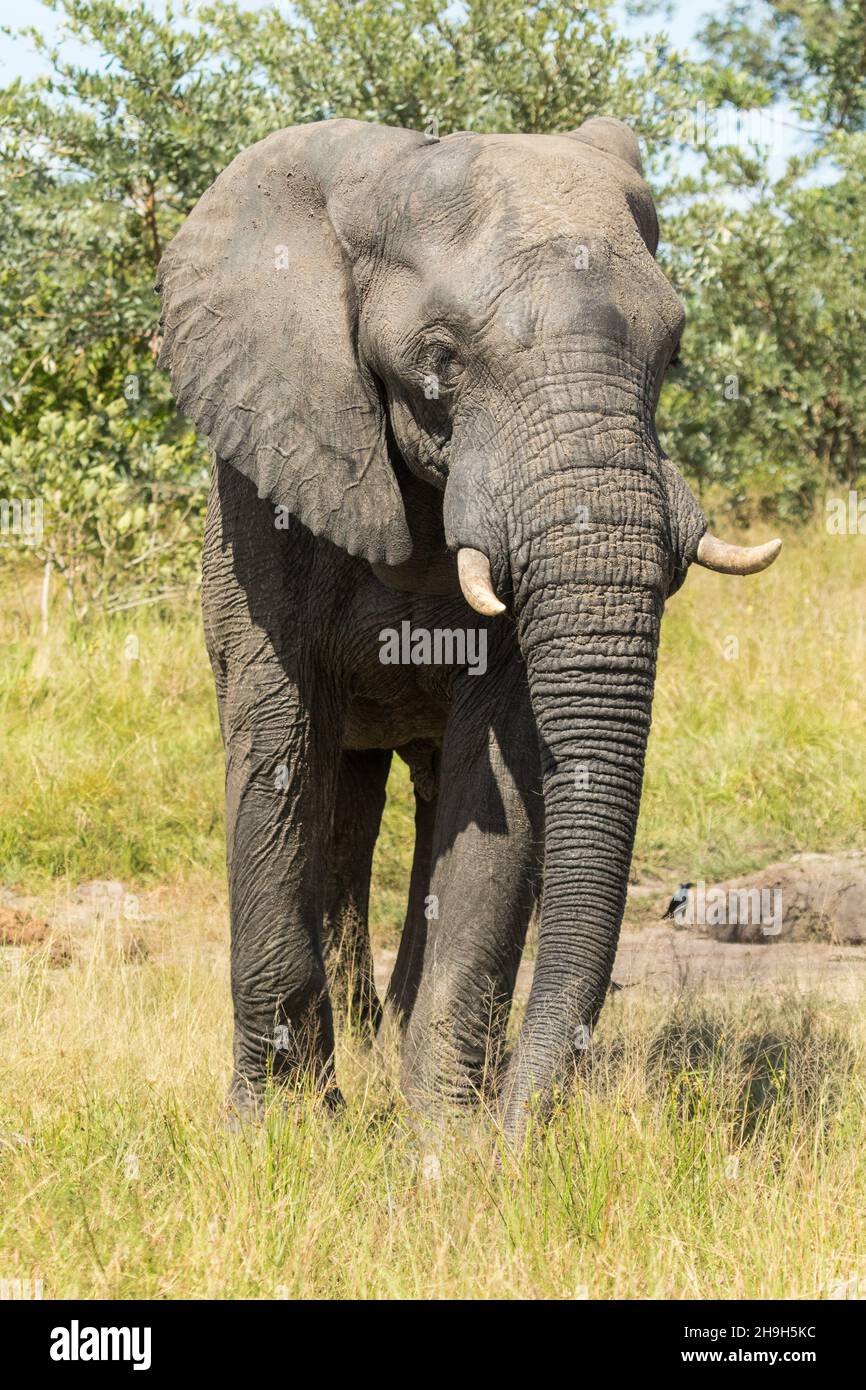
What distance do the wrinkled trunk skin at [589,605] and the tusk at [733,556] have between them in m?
0.12

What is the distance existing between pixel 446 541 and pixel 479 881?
3.34 ft

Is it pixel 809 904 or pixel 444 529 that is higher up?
pixel 444 529

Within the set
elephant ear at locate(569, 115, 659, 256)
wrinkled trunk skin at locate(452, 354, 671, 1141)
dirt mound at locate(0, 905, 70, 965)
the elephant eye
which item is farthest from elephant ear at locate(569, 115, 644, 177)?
dirt mound at locate(0, 905, 70, 965)

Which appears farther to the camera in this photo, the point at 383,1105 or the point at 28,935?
the point at 28,935

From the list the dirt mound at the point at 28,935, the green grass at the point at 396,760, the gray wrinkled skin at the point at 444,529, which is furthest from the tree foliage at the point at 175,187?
the gray wrinkled skin at the point at 444,529

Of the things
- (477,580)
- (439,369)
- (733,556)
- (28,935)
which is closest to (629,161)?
(439,369)

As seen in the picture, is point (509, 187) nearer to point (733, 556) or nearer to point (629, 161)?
point (629, 161)

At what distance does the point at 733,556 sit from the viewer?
13.3 feet

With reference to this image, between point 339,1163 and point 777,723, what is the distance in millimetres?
5066

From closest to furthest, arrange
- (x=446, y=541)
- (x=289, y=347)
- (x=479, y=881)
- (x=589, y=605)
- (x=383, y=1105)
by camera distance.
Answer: (x=589, y=605), (x=446, y=541), (x=289, y=347), (x=479, y=881), (x=383, y=1105)

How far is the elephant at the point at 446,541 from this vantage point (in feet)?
12.9

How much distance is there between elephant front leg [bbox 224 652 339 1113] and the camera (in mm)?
4930

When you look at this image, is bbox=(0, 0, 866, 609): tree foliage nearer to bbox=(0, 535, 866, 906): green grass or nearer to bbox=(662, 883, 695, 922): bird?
bbox=(0, 535, 866, 906): green grass

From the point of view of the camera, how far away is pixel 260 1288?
145 inches
